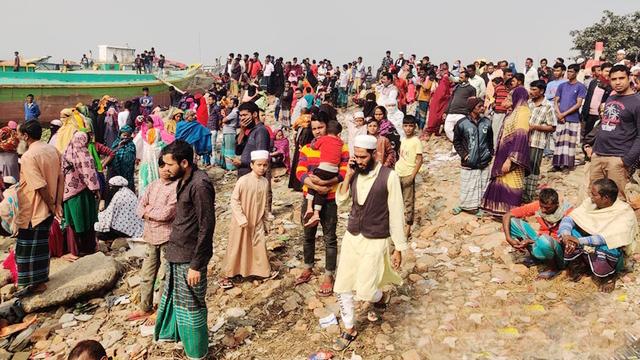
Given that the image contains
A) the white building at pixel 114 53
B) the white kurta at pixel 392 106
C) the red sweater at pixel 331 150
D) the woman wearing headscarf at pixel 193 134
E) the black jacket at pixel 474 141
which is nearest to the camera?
the red sweater at pixel 331 150

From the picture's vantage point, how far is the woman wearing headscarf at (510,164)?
5.52 m

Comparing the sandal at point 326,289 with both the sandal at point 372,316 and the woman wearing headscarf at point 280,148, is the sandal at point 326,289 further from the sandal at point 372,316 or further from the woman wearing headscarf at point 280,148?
the woman wearing headscarf at point 280,148

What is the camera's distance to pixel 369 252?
139 inches

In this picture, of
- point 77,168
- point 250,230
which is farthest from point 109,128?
point 250,230

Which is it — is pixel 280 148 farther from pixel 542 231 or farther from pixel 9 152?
pixel 542 231

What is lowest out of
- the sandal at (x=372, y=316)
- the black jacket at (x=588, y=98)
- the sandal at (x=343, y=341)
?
the sandal at (x=343, y=341)

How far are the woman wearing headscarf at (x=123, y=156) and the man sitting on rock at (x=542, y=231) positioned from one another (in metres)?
5.64

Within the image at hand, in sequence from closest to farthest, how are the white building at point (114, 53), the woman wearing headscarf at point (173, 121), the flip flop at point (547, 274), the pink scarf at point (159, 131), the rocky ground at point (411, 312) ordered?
the rocky ground at point (411, 312) < the flip flop at point (547, 274) < the pink scarf at point (159, 131) < the woman wearing headscarf at point (173, 121) < the white building at point (114, 53)

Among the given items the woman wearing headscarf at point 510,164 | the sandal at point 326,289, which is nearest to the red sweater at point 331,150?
the sandal at point 326,289

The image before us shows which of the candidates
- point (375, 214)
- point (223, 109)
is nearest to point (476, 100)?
point (375, 214)

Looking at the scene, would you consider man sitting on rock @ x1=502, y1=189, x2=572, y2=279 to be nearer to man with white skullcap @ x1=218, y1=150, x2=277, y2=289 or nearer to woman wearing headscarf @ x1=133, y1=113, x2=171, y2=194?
man with white skullcap @ x1=218, y1=150, x2=277, y2=289

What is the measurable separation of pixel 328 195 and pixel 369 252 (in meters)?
0.95

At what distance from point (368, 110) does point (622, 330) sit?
4578 millimetres

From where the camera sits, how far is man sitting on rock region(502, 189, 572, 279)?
4383mm
